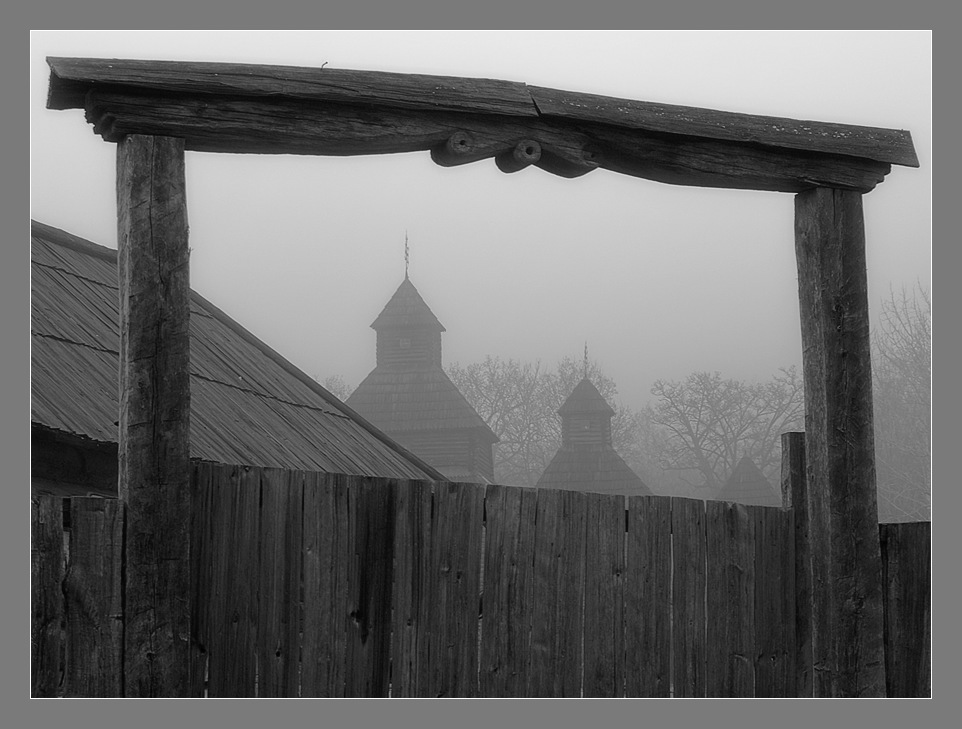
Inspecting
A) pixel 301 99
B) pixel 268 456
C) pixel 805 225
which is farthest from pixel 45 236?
pixel 805 225

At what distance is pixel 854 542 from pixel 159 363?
8.94 ft

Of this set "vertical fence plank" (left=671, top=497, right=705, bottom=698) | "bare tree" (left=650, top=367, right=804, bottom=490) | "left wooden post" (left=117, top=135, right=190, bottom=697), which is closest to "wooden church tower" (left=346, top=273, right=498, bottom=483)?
"bare tree" (left=650, top=367, right=804, bottom=490)

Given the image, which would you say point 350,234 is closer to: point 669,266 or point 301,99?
point 669,266

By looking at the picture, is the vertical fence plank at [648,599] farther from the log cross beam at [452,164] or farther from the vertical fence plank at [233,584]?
the vertical fence plank at [233,584]

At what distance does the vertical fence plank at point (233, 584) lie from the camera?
3.87 metres

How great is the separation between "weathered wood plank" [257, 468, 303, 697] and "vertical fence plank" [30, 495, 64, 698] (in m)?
0.66

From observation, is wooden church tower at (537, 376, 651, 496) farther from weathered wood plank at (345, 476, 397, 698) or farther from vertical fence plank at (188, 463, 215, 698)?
vertical fence plank at (188, 463, 215, 698)

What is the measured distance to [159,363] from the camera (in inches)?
145

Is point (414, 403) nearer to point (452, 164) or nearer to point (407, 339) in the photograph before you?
point (407, 339)

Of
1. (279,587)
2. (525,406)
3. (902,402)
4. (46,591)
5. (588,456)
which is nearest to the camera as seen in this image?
(46,591)

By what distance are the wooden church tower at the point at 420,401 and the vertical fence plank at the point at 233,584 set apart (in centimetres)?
3306

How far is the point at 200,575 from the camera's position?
12.6 feet

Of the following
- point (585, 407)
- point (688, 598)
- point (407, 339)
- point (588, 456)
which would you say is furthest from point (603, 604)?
point (407, 339)

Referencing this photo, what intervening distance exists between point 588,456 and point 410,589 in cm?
3866
